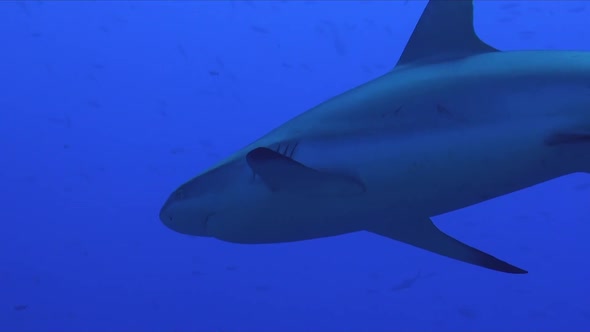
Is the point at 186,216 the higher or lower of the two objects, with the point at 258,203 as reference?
lower

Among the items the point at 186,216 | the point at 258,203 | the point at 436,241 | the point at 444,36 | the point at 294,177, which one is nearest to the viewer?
the point at 294,177

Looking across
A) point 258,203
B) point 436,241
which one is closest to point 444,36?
point 436,241

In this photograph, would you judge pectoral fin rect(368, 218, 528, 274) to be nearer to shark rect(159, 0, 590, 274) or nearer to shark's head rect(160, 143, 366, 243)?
shark rect(159, 0, 590, 274)

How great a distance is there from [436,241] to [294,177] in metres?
1.07

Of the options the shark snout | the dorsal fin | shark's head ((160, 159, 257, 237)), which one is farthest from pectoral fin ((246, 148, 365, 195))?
the dorsal fin

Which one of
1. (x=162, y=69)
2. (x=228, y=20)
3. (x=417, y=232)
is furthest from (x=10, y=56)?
(x=417, y=232)

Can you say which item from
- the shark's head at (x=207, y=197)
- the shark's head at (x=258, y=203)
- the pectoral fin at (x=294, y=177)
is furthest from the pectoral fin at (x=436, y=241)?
the shark's head at (x=207, y=197)

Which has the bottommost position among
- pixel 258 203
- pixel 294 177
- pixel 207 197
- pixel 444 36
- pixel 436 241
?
pixel 207 197

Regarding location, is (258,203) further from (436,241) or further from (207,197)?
(436,241)

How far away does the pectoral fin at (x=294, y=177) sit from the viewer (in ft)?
6.66

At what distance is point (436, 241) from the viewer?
2.85 meters

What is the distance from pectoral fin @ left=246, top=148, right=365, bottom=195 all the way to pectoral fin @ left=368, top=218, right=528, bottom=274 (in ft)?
1.99

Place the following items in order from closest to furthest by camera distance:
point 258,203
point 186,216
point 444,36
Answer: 1. point 258,203
2. point 186,216
3. point 444,36

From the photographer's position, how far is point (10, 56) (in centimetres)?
1952
